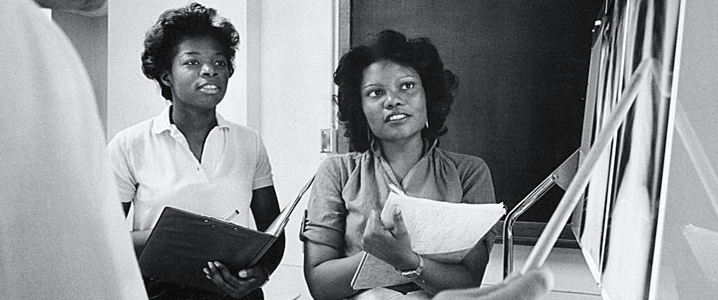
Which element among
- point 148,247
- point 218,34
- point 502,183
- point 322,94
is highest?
point 218,34

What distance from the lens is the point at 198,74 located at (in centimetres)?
117

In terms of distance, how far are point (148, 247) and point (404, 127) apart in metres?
0.46

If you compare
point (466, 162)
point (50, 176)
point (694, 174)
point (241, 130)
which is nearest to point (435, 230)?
point (466, 162)

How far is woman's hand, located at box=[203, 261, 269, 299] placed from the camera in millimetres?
1073

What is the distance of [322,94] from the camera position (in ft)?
3.79

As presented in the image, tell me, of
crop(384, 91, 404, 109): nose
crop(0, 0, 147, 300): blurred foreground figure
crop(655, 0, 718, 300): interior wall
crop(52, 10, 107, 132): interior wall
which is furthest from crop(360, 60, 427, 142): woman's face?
crop(0, 0, 147, 300): blurred foreground figure

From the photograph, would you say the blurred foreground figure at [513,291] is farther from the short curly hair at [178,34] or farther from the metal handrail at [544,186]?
the short curly hair at [178,34]

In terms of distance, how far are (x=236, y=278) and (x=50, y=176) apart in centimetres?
82

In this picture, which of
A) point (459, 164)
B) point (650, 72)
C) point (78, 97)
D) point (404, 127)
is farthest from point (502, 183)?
point (78, 97)

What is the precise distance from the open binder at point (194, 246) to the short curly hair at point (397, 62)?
0.80 ft

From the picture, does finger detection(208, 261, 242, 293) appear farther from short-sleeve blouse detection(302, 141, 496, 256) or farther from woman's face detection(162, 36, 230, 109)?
woman's face detection(162, 36, 230, 109)

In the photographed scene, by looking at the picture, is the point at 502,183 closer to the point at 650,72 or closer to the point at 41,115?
the point at 650,72

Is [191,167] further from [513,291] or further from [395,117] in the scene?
[513,291]

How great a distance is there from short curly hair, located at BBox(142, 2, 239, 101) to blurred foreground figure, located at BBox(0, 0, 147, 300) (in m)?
0.88
